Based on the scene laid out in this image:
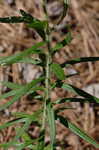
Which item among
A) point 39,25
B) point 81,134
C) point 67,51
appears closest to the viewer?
point 39,25

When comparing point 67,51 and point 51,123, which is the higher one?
point 67,51

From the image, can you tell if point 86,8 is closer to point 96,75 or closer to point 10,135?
point 96,75

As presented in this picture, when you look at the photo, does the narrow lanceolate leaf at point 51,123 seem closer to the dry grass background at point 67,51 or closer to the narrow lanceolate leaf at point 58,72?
the narrow lanceolate leaf at point 58,72

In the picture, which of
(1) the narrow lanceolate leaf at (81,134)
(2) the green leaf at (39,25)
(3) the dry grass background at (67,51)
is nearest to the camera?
(2) the green leaf at (39,25)

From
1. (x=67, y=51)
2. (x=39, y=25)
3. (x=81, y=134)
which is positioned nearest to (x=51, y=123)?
(x=81, y=134)

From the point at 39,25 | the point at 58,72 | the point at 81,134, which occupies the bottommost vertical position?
the point at 81,134

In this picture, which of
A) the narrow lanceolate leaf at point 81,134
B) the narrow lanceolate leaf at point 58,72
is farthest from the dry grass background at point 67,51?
the narrow lanceolate leaf at point 58,72

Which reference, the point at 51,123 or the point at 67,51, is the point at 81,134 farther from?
the point at 67,51

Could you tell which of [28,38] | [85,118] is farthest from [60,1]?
[85,118]
